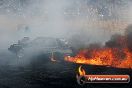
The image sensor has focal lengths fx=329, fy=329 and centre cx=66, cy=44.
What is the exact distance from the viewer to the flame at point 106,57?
1858 centimetres

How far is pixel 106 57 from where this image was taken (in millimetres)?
19562

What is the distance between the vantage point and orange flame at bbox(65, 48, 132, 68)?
1858 cm

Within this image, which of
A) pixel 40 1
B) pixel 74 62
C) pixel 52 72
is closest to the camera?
pixel 52 72

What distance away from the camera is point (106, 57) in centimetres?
1956

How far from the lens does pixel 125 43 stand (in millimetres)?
19969

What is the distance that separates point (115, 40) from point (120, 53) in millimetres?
2338

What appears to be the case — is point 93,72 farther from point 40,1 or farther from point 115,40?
point 40,1

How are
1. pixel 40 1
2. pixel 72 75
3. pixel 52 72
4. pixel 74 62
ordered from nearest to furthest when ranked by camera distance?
pixel 72 75, pixel 52 72, pixel 74 62, pixel 40 1

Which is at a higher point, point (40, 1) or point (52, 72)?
point (40, 1)

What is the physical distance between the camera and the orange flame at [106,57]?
18578 millimetres

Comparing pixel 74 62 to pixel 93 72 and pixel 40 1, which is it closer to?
pixel 93 72

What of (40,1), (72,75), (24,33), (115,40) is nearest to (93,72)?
(72,75)

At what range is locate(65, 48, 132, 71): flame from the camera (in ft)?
61.0

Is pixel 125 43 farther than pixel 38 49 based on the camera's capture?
No
